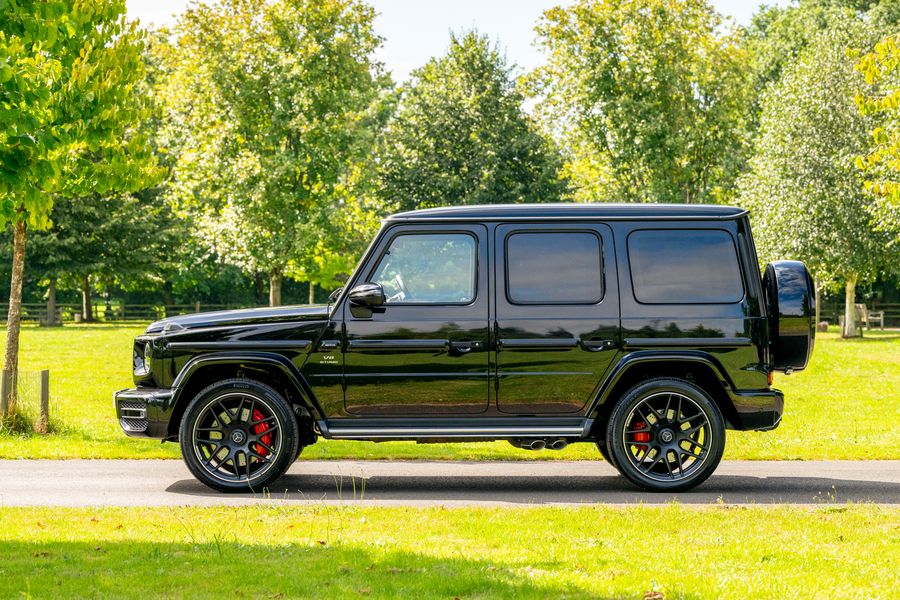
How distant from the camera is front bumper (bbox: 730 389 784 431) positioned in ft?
31.1

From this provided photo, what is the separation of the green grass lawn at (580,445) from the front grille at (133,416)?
288 cm

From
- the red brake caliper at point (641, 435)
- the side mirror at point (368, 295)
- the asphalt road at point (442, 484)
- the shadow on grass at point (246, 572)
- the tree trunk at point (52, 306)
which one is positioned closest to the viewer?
the shadow on grass at point (246, 572)

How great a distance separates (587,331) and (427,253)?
1.47m

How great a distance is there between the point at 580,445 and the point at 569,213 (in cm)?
462

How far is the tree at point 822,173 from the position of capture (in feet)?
136

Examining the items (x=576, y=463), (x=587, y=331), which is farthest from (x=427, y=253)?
(x=576, y=463)

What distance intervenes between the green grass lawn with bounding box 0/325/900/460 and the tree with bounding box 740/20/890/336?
36.5ft

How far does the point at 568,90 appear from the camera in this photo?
4622 cm

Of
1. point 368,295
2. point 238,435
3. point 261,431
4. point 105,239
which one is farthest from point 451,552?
point 105,239

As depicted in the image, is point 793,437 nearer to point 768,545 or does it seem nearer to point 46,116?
point 768,545

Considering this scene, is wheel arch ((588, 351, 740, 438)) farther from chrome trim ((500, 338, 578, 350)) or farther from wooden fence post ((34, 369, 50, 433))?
wooden fence post ((34, 369, 50, 433))

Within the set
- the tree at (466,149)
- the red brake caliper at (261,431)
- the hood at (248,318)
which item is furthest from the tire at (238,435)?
the tree at (466,149)

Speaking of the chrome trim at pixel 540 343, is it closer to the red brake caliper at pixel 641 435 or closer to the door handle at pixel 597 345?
the door handle at pixel 597 345

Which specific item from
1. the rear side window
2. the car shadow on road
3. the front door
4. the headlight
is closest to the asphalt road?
the car shadow on road
